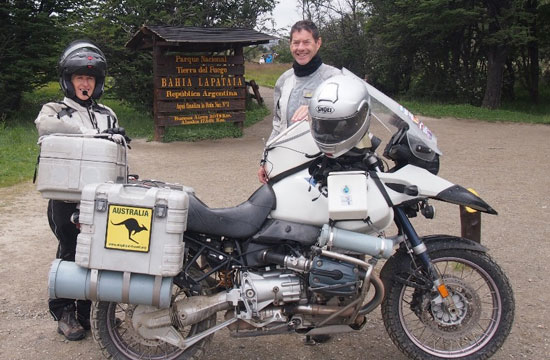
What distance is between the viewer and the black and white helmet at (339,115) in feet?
9.31

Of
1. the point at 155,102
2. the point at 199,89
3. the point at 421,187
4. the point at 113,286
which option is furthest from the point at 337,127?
the point at 199,89

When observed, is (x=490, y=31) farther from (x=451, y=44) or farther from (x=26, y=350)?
(x=26, y=350)

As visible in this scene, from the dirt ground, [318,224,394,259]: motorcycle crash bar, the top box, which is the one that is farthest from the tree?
[318,224,394,259]: motorcycle crash bar

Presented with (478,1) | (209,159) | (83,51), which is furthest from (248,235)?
(478,1)

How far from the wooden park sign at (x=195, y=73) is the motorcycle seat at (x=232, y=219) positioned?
31.7 feet

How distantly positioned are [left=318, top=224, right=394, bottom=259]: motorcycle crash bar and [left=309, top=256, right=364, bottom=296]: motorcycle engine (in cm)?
10

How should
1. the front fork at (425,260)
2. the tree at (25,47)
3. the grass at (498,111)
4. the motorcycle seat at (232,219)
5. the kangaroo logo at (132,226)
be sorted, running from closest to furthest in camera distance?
the kangaroo logo at (132,226)
the motorcycle seat at (232,219)
the front fork at (425,260)
the tree at (25,47)
the grass at (498,111)

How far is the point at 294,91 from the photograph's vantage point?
4.24 meters

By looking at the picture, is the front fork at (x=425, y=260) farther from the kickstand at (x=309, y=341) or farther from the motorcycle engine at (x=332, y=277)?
the kickstand at (x=309, y=341)

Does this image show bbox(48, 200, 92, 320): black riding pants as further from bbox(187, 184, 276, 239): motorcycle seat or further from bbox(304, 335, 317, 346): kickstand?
bbox(304, 335, 317, 346): kickstand

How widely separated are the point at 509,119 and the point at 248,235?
16.6 m

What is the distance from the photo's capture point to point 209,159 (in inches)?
430

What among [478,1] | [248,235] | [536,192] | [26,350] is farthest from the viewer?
[478,1]

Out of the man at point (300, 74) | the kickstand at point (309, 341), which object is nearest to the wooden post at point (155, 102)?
the man at point (300, 74)
